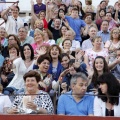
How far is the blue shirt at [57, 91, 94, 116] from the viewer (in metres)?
9.73

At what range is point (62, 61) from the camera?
12352 millimetres

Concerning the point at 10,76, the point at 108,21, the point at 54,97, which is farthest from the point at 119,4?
the point at 54,97

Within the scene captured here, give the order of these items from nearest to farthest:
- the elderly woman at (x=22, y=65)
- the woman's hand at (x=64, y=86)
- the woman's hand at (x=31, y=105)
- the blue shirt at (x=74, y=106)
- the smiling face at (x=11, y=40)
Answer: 1. the woman's hand at (x=31, y=105)
2. the blue shirt at (x=74, y=106)
3. the woman's hand at (x=64, y=86)
4. the elderly woman at (x=22, y=65)
5. the smiling face at (x=11, y=40)

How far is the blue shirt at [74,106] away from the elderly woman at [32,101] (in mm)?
148

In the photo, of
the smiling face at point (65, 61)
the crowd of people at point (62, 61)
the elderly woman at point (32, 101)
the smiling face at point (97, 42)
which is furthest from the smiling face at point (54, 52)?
the elderly woman at point (32, 101)

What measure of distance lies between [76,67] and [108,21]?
15.5ft

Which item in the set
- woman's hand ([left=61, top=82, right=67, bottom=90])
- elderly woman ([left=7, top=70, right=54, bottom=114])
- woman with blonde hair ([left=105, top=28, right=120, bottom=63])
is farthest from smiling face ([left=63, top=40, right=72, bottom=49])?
elderly woman ([left=7, top=70, right=54, bottom=114])

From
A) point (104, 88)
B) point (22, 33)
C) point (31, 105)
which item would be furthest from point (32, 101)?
point (22, 33)

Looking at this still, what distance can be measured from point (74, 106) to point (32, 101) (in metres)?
0.56

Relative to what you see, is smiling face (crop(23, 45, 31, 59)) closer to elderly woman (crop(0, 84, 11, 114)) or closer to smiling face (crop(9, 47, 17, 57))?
smiling face (crop(9, 47, 17, 57))

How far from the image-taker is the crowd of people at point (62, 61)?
385 inches

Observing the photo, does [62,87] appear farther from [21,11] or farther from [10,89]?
[21,11]

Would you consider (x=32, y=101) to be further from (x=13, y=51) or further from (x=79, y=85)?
(x=13, y=51)

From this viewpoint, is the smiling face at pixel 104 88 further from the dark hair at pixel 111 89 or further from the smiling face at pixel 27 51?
the smiling face at pixel 27 51
